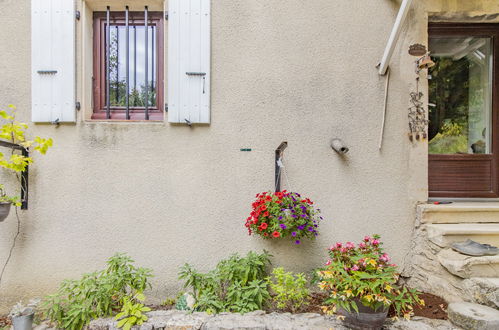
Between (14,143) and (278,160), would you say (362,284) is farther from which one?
(14,143)

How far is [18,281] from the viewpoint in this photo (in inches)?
103

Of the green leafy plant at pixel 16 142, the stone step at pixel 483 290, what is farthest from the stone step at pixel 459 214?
the green leafy plant at pixel 16 142

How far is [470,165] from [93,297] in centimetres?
421

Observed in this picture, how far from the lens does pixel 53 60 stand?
8.63ft

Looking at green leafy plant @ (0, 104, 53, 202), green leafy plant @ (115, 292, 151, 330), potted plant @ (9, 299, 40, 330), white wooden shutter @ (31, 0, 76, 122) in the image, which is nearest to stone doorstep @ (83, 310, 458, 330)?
green leafy plant @ (115, 292, 151, 330)

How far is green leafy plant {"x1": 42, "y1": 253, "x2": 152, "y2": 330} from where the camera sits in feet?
7.27

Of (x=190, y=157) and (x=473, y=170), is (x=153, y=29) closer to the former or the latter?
(x=190, y=157)

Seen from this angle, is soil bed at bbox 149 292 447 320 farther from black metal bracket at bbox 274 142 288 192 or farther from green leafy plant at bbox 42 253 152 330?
black metal bracket at bbox 274 142 288 192

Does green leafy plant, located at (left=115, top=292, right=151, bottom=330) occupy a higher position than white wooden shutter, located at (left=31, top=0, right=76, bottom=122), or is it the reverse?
white wooden shutter, located at (left=31, top=0, right=76, bottom=122)

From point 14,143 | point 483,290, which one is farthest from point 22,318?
point 483,290

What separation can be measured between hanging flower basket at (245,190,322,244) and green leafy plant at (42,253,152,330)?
1161 mm

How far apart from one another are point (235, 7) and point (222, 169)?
5.53ft

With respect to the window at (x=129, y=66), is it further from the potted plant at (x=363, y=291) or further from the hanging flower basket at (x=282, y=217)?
the potted plant at (x=363, y=291)

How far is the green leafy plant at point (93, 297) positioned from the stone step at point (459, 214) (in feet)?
9.22
